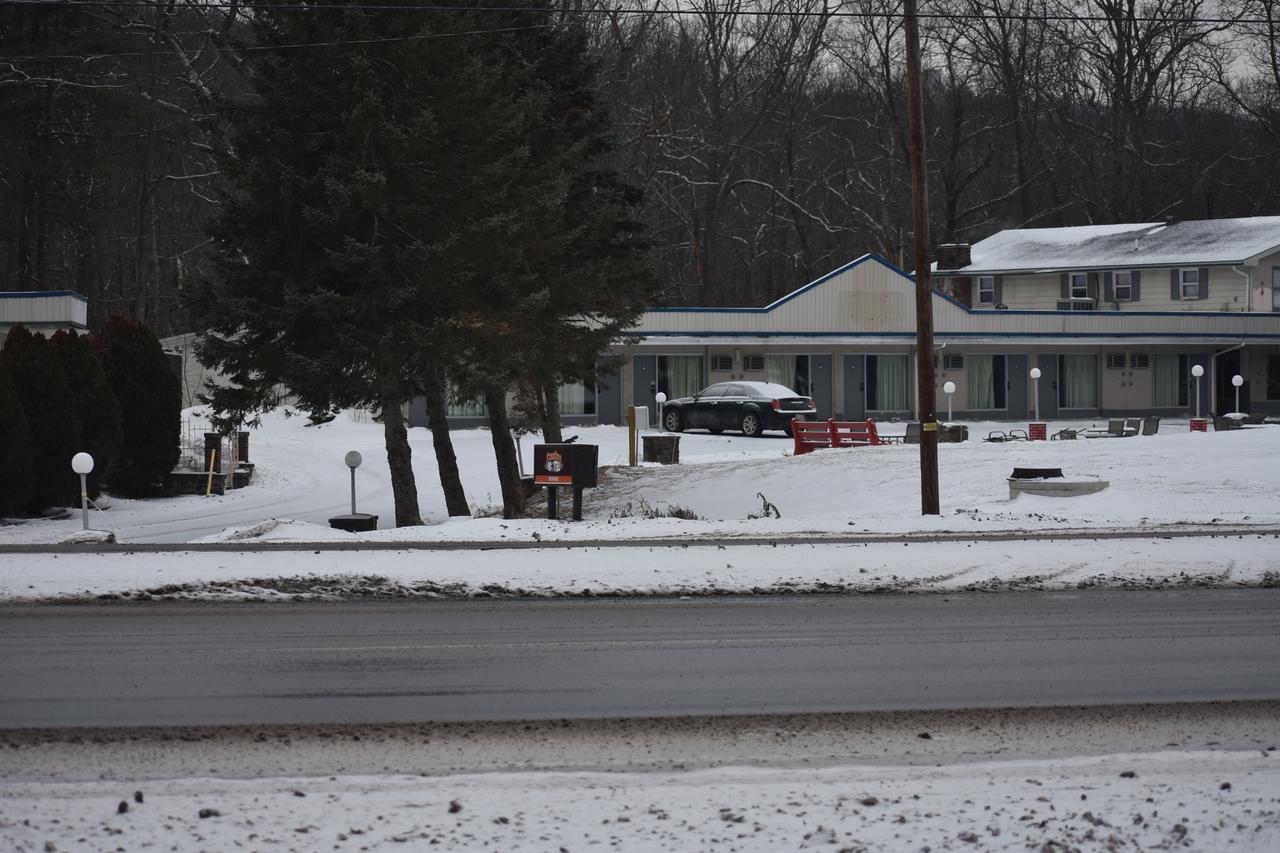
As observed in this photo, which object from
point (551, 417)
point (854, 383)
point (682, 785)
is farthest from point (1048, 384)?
point (682, 785)

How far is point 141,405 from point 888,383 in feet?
96.9

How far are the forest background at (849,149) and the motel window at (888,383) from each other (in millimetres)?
11279

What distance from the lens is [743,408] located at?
144 feet

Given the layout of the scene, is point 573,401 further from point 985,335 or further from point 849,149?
point 849,149

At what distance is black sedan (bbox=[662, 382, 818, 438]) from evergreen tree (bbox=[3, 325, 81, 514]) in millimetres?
21901

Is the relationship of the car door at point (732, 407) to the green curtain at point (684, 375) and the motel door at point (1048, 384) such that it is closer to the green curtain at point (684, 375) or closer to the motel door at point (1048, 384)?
the green curtain at point (684, 375)

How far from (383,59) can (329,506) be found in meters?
9.84

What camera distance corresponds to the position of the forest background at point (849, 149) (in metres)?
61.9

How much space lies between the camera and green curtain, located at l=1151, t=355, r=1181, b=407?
5519 cm

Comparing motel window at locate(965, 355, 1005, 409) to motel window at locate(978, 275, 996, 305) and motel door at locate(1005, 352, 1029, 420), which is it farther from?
motel window at locate(978, 275, 996, 305)

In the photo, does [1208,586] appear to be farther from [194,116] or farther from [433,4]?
[194,116]

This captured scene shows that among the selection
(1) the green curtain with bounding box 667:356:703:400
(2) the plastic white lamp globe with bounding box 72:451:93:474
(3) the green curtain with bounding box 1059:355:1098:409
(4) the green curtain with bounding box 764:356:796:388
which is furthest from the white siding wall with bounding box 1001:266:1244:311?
(2) the plastic white lamp globe with bounding box 72:451:93:474

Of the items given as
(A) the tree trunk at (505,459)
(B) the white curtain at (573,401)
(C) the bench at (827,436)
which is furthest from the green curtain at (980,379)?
(A) the tree trunk at (505,459)

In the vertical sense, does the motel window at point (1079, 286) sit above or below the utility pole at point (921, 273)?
above
